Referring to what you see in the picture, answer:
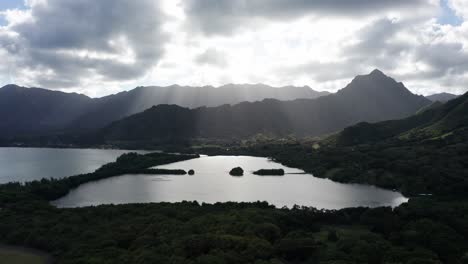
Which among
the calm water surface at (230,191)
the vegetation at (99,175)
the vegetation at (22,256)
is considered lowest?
the vegetation at (22,256)

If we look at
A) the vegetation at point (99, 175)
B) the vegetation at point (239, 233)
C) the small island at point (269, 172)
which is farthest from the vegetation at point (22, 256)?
the small island at point (269, 172)

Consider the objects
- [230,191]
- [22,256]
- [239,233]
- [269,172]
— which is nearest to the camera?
[22,256]

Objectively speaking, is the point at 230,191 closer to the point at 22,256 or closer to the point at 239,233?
the point at 239,233

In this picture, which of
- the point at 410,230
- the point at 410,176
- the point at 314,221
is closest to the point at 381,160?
the point at 410,176

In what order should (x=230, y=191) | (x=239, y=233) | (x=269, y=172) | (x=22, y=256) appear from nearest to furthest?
(x=22, y=256) < (x=239, y=233) < (x=230, y=191) < (x=269, y=172)

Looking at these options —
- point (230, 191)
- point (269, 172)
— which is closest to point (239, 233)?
point (230, 191)

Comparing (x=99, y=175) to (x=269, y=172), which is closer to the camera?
(x=99, y=175)

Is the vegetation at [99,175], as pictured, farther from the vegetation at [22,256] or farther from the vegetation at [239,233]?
the vegetation at [22,256]

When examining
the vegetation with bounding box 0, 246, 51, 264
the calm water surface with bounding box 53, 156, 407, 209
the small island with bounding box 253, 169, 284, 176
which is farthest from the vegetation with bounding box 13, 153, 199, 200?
the vegetation with bounding box 0, 246, 51, 264
